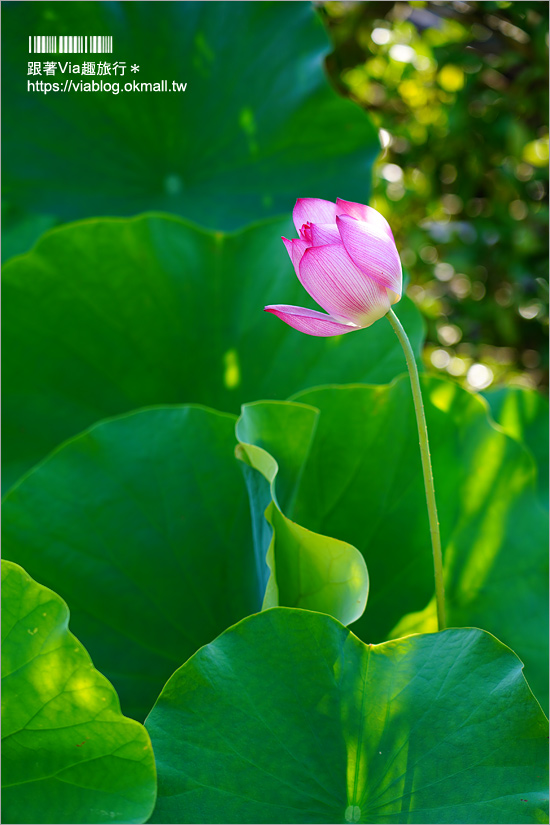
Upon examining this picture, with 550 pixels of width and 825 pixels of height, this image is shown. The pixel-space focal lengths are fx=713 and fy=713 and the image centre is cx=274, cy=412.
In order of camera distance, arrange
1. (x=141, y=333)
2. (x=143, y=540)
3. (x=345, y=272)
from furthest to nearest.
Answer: (x=141, y=333)
(x=143, y=540)
(x=345, y=272)

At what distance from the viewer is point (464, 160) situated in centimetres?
170

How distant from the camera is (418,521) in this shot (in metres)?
0.54

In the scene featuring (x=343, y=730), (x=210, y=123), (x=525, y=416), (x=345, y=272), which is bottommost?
(x=343, y=730)

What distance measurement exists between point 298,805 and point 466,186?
161 cm

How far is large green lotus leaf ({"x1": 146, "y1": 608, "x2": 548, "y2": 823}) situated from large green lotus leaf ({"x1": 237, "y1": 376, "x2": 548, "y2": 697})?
0.14m

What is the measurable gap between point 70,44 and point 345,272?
26.1 inches

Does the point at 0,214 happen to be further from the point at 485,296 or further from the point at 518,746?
the point at 485,296

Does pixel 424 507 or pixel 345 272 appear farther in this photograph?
pixel 424 507

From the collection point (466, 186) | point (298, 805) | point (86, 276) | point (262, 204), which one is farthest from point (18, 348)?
point (466, 186)

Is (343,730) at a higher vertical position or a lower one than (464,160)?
lower

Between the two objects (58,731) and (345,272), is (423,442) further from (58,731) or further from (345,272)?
(58,731)

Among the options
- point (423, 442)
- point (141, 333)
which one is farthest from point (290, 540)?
point (141, 333)

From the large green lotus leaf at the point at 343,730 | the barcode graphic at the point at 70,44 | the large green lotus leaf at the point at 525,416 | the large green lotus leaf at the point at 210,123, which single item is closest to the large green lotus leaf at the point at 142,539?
the large green lotus leaf at the point at 343,730

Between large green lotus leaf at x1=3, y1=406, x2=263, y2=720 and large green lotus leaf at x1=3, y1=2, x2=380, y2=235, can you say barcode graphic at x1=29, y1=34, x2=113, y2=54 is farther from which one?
large green lotus leaf at x1=3, y1=406, x2=263, y2=720
